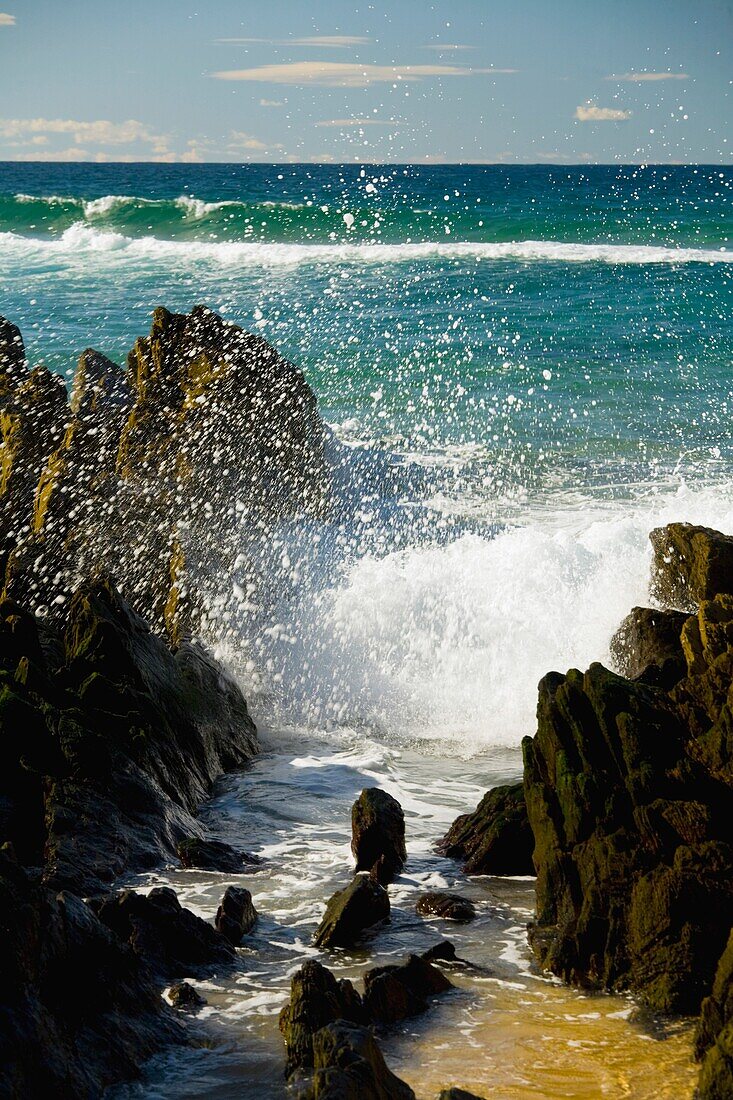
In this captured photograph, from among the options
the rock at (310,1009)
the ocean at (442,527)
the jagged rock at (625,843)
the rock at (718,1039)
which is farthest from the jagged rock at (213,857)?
the rock at (718,1039)

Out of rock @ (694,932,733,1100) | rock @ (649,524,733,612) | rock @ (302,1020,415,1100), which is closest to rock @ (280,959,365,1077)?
rock @ (302,1020,415,1100)

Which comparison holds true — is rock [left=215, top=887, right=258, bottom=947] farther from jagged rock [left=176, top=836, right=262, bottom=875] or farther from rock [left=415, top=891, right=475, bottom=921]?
rock [left=415, top=891, right=475, bottom=921]

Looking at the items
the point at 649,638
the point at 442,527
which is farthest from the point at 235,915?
the point at 442,527

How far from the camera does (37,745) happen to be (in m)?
6.09

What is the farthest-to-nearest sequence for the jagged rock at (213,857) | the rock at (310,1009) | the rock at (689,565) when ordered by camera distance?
the rock at (689,565), the jagged rock at (213,857), the rock at (310,1009)

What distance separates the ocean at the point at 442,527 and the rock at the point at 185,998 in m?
0.06

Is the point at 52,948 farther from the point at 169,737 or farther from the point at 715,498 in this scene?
the point at 715,498

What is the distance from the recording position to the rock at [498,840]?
20.2ft

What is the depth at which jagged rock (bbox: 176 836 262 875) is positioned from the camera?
6.12 meters

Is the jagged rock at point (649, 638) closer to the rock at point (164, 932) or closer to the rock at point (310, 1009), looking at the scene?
the rock at point (164, 932)

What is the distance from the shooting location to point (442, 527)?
13625 millimetres

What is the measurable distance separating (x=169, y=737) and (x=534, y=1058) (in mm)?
3493

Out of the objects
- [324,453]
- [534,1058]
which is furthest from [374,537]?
[534,1058]

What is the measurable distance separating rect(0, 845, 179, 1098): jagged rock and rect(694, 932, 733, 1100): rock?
6.09 feet
